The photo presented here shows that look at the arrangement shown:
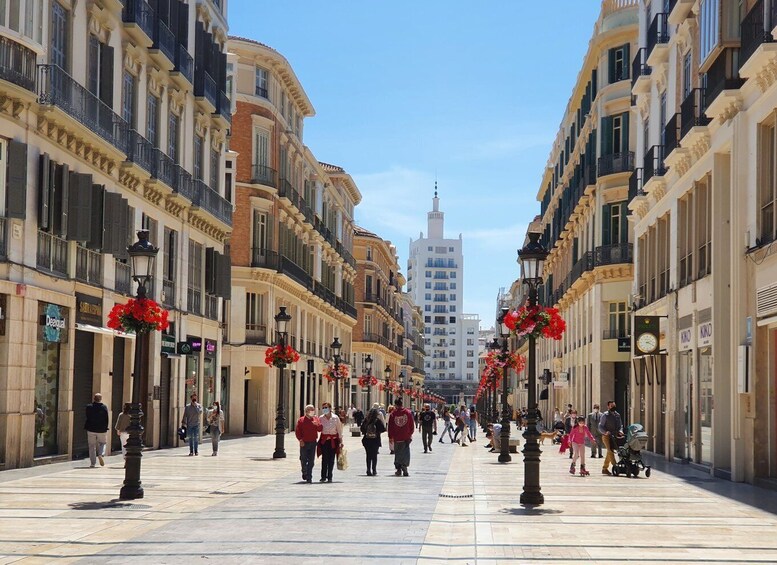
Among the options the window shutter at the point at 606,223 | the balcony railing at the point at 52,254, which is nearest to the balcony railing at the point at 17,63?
the balcony railing at the point at 52,254

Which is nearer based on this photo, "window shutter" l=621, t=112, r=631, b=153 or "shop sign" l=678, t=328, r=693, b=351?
"shop sign" l=678, t=328, r=693, b=351

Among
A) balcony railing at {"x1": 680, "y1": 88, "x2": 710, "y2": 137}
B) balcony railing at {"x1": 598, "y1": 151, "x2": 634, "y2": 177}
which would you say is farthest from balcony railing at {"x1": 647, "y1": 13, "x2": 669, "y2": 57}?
balcony railing at {"x1": 598, "y1": 151, "x2": 634, "y2": 177}

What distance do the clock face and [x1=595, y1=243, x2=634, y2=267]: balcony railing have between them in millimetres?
13191

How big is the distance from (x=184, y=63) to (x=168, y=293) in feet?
24.1

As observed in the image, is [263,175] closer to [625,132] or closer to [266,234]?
[266,234]

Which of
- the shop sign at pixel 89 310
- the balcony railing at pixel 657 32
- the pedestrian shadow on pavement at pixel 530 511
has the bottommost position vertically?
the pedestrian shadow on pavement at pixel 530 511

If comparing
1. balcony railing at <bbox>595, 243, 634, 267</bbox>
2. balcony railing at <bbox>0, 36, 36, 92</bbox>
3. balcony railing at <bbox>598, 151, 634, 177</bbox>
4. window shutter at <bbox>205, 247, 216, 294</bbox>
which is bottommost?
window shutter at <bbox>205, 247, 216, 294</bbox>

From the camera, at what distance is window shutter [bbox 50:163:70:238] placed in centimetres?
2547

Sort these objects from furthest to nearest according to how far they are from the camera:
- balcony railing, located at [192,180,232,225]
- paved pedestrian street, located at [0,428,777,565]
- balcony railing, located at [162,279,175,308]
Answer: balcony railing, located at [192,180,232,225], balcony railing, located at [162,279,175,308], paved pedestrian street, located at [0,428,777,565]

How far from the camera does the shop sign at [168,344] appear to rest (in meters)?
35.7

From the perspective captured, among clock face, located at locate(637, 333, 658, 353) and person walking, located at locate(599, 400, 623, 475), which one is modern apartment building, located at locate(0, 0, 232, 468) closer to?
person walking, located at locate(599, 400, 623, 475)

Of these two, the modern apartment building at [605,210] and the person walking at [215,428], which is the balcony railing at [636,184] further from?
the person walking at [215,428]

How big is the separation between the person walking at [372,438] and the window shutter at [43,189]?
26.5 ft

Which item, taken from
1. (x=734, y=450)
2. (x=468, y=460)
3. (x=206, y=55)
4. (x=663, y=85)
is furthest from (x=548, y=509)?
(x=206, y=55)
